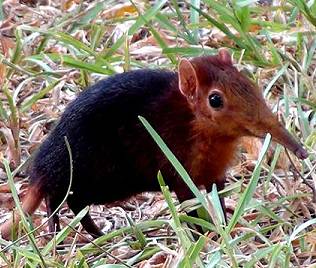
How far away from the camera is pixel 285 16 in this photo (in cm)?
604

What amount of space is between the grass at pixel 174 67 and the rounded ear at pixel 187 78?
1.20 ft

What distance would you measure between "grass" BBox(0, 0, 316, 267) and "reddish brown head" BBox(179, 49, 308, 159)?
0.47 feet

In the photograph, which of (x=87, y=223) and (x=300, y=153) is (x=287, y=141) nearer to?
(x=300, y=153)

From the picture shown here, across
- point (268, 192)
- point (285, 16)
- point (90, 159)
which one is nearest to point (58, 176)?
point (90, 159)

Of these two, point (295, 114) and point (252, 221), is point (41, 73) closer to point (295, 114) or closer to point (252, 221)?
point (295, 114)

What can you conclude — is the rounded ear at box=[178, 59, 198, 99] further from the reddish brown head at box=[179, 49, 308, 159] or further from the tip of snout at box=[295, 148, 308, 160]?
the tip of snout at box=[295, 148, 308, 160]

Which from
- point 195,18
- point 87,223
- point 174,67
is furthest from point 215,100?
point 195,18

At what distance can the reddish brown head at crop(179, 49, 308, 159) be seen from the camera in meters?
4.36

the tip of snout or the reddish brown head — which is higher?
the reddish brown head

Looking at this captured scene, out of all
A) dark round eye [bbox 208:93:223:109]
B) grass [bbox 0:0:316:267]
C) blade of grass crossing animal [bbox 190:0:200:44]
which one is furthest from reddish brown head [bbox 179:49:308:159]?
blade of grass crossing animal [bbox 190:0:200:44]

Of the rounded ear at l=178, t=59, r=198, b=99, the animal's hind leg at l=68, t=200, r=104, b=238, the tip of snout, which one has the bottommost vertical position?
the animal's hind leg at l=68, t=200, r=104, b=238

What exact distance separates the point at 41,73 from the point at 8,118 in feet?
1.37

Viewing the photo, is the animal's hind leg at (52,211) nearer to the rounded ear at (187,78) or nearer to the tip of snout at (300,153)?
the rounded ear at (187,78)

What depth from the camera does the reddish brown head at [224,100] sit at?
14.3 feet
